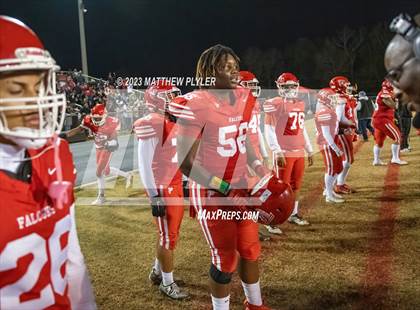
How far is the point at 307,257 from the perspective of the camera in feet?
15.7

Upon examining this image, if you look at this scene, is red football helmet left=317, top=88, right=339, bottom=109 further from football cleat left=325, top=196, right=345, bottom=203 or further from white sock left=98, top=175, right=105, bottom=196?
white sock left=98, top=175, right=105, bottom=196

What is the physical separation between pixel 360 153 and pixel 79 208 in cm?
837

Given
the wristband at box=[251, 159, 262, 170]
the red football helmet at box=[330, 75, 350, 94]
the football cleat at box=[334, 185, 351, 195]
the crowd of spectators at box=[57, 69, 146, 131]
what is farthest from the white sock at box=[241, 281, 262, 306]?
the crowd of spectators at box=[57, 69, 146, 131]

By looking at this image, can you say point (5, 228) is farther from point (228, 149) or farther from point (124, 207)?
point (124, 207)

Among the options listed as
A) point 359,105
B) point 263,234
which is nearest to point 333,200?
point 263,234

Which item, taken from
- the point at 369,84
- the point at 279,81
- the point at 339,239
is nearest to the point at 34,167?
the point at 339,239

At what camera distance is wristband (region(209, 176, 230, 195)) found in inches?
118

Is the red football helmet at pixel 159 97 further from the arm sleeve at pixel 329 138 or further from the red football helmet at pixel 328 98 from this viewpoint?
the red football helmet at pixel 328 98

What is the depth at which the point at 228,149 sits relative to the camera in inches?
126

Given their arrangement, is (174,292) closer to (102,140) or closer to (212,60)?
(212,60)

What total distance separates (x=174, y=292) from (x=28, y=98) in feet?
9.60

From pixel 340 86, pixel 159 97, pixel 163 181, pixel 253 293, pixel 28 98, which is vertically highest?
pixel 28 98

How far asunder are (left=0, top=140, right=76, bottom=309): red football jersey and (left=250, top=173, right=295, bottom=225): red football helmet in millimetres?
1752

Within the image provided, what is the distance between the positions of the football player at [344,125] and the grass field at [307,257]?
0.38 metres
